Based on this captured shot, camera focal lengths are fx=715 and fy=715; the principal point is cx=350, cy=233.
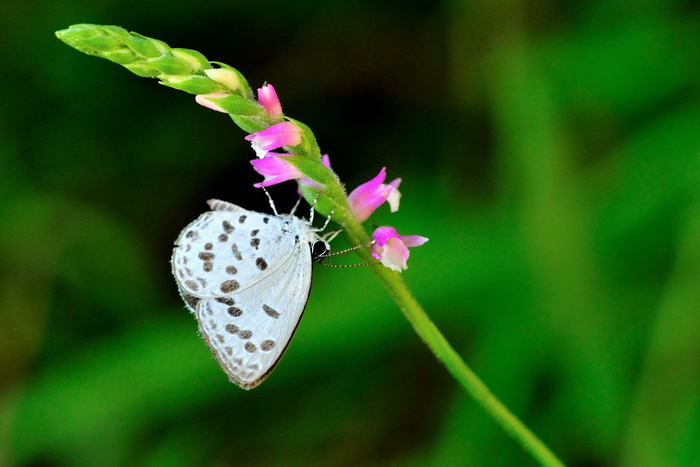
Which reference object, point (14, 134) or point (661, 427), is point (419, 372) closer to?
point (661, 427)

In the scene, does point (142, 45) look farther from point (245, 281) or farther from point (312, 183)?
point (245, 281)

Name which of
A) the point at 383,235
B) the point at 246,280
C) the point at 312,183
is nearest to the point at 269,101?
the point at 312,183

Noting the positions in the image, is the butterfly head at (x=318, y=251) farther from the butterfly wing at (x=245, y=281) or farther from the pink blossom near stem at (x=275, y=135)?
the pink blossom near stem at (x=275, y=135)

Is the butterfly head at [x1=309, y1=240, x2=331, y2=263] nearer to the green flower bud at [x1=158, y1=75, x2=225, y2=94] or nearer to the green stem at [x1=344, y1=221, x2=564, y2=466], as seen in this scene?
the green stem at [x1=344, y1=221, x2=564, y2=466]

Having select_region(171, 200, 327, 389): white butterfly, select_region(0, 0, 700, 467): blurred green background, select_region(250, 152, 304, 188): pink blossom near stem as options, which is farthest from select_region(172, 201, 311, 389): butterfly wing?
select_region(0, 0, 700, 467): blurred green background

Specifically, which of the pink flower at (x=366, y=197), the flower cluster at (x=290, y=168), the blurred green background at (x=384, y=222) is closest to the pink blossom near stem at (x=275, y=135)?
the flower cluster at (x=290, y=168)
